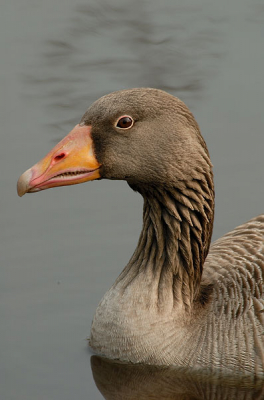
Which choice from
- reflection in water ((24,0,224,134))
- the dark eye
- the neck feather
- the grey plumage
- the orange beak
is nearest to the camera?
the orange beak

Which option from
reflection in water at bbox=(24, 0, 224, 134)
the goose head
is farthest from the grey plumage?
reflection in water at bbox=(24, 0, 224, 134)

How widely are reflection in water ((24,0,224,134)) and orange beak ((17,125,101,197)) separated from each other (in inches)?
209

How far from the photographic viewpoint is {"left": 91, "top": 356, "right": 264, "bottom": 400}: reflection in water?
9906 mm

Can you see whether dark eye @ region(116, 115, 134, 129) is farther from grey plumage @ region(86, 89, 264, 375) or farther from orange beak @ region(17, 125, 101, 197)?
orange beak @ region(17, 125, 101, 197)

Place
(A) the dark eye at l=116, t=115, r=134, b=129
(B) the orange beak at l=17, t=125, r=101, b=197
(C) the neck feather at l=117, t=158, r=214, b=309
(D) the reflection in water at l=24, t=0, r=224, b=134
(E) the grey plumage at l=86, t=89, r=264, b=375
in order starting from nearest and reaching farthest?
(B) the orange beak at l=17, t=125, r=101, b=197
(A) the dark eye at l=116, t=115, r=134, b=129
(E) the grey plumage at l=86, t=89, r=264, b=375
(C) the neck feather at l=117, t=158, r=214, b=309
(D) the reflection in water at l=24, t=0, r=224, b=134

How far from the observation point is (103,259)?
12109 millimetres

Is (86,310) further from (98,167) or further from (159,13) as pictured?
(159,13)

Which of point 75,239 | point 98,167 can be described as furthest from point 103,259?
point 98,167

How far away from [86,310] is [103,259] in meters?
0.99

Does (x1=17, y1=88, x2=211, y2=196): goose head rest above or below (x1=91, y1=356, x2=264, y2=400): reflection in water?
above


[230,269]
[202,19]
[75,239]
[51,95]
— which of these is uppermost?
[202,19]

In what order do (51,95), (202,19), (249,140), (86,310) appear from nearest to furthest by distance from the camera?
1. (86,310)
2. (249,140)
3. (51,95)
4. (202,19)

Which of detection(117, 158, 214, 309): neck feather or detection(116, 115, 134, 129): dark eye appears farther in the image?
detection(117, 158, 214, 309): neck feather

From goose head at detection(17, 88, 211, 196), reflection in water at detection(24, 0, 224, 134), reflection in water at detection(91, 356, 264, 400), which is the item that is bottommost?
reflection in water at detection(91, 356, 264, 400)
